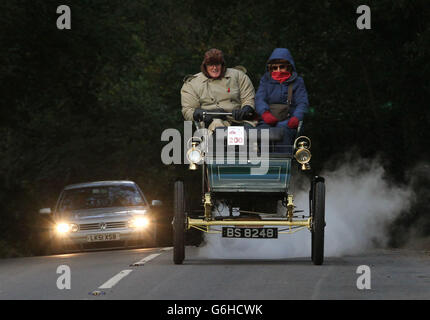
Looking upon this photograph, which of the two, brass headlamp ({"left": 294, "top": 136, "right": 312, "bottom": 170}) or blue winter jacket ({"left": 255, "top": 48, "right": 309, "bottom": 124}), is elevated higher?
blue winter jacket ({"left": 255, "top": 48, "right": 309, "bottom": 124})

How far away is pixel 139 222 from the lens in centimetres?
2170

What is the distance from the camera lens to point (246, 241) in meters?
19.2

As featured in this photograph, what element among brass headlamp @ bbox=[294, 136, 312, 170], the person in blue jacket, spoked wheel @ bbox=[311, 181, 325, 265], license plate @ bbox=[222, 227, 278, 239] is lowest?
license plate @ bbox=[222, 227, 278, 239]

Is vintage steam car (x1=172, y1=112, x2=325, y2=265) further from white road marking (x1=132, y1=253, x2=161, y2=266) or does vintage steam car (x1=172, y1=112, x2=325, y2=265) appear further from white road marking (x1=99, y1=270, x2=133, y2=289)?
white road marking (x1=99, y1=270, x2=133, y2=289)

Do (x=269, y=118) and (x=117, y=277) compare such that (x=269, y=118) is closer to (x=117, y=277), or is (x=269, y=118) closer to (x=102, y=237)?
(x=117, y=277)

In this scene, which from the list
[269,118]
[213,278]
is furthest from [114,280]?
[269,118]

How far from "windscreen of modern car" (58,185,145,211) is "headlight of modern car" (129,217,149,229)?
609 millimetres

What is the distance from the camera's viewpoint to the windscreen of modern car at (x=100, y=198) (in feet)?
73.3

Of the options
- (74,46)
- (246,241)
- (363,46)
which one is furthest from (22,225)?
(246,241)

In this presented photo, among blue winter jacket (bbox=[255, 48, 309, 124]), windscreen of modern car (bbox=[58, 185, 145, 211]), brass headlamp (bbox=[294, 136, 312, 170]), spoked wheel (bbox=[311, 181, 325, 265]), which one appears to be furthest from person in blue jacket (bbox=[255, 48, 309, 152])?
windscreen of modern car (bbox=[58, 185, 145, 211])

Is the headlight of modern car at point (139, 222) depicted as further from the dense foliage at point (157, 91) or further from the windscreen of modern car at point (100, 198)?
the dense foliage at point (157, 91)

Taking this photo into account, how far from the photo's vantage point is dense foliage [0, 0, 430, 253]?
26.5m

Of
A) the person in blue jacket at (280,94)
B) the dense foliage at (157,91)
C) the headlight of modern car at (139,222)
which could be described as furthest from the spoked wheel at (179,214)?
the dense foliage at (157,91)

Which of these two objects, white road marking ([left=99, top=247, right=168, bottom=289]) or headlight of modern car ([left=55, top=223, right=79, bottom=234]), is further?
headlight of modern car ([left=55, top=223, right=79, bottom=234])
